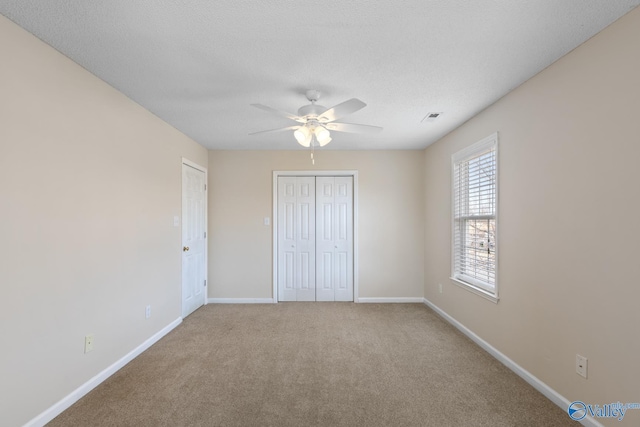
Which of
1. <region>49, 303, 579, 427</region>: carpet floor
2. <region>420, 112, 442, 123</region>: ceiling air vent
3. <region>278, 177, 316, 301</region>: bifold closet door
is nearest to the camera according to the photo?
<region>49, 303, 579, 427</region>: carpet floor

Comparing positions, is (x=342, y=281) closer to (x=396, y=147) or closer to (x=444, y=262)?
(x=444, y=262)

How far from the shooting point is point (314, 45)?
1.97m

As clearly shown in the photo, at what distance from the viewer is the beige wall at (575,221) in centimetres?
169

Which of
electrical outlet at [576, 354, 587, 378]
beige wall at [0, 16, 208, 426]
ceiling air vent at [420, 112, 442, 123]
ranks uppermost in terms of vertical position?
ceiling air vent at [420, 112, 442, 123]

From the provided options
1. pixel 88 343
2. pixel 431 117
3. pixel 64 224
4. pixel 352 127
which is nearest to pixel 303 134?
pixel 352 127

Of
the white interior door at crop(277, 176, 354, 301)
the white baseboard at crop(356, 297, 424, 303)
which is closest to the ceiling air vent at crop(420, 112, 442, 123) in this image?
the white interior door at crop(277, 176, 354, 301)

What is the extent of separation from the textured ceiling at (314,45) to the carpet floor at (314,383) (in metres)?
2.41

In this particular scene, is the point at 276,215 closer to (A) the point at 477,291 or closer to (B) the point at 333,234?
(B) the point at 333,234

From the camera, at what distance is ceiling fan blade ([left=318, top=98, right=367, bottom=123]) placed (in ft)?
7.04

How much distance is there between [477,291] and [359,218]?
2.08 m

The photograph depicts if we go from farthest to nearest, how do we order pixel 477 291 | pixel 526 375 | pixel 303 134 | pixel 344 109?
pixel 477 291 < pixel 303 134 < pixel 526 375 < pixel 344 109

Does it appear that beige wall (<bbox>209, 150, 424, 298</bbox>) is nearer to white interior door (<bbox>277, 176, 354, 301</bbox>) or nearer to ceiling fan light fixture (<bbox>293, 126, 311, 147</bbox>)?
white interior door (<bbox>277, 176, 354, 301</bbox>)

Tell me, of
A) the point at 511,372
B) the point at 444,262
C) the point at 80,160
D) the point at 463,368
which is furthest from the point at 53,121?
the point at 444,262

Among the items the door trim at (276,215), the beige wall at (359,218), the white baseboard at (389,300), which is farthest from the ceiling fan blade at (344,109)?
the white baseboard at (389,300)
